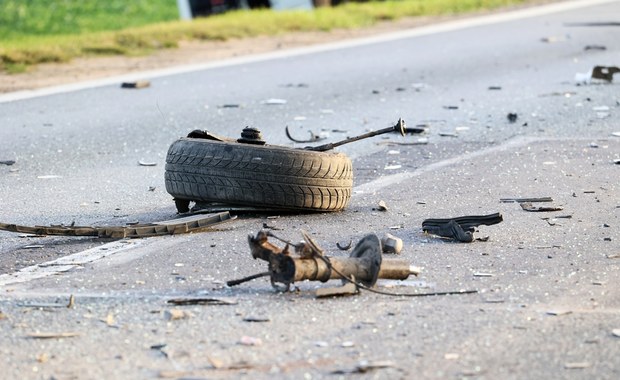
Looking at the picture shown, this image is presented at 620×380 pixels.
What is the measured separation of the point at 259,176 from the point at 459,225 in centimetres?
124

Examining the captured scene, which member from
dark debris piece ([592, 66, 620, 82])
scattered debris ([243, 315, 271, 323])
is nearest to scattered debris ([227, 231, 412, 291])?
scattered debris ([243, 315, 271, 323])

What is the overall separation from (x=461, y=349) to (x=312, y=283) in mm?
1166

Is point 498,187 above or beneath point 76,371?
beneath

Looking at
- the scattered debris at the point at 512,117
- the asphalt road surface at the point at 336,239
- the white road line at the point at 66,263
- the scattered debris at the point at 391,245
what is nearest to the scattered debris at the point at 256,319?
the asphalt road surface at the point at 336,239

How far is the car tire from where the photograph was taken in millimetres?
7594

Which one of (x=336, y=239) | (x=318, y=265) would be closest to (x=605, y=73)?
(x=336, y=239)

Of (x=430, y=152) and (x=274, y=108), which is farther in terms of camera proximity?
(x=274, y=108)

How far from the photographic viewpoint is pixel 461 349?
495 centimetres

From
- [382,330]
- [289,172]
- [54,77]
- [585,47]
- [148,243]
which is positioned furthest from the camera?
[585,47]

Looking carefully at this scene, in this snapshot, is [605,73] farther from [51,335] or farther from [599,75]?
[51,335]

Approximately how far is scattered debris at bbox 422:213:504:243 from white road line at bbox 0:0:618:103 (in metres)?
6.95

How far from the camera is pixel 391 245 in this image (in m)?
6.67

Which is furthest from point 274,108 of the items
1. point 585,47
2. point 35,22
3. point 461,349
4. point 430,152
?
point 35,22

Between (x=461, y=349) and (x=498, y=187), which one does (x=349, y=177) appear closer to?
(x=498, y=187)
